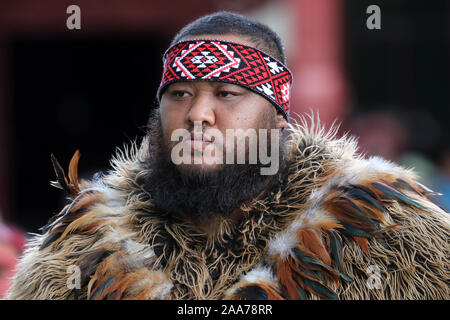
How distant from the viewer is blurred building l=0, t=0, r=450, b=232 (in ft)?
22.5

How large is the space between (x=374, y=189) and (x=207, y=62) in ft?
2.38

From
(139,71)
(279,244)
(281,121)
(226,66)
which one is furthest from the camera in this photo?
(139,71)

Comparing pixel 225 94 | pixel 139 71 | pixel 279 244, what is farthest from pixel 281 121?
pixel 139 71

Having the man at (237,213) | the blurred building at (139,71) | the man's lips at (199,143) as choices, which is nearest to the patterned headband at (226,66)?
the man at (237,213)

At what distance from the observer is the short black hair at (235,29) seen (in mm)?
2408

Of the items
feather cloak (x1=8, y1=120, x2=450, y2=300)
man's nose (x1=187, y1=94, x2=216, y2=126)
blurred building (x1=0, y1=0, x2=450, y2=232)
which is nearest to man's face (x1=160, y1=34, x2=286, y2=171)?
man's nose (x1=187, y1=94, x2=216, y2=126)

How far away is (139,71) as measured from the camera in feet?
31.4

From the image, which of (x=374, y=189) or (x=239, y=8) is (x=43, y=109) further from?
(x=374, y=189)

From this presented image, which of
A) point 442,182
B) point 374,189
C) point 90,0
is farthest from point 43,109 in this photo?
point 374,189

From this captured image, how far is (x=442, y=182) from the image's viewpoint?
14.8 feet

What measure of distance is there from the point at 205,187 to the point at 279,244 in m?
0.34

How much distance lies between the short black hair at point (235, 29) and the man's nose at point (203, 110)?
0.86ft

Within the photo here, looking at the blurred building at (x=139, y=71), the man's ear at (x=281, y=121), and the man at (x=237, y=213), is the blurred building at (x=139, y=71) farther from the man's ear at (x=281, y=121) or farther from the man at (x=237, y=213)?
the man at (x=237, y=213)

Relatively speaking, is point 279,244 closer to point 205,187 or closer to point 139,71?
point 205,187
